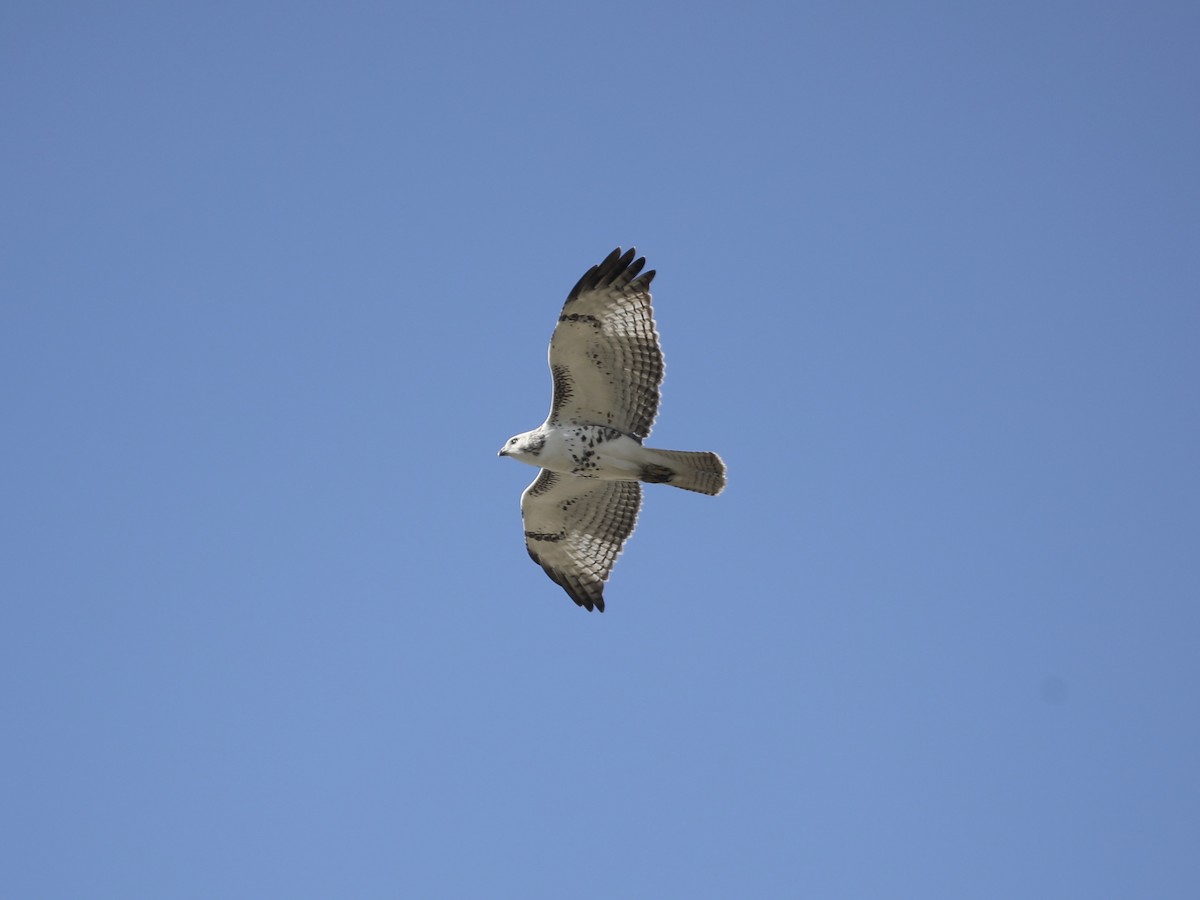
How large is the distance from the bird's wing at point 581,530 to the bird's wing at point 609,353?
1.15 m

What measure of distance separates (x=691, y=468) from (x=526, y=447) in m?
1.52

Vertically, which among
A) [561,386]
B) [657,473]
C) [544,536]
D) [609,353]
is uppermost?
[609,353]

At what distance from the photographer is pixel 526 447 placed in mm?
12773

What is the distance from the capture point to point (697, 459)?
12672 millimetres

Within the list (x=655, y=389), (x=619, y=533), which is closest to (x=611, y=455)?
(x=655, y=389)

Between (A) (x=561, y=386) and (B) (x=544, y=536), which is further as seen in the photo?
(B) (x=544, y=536)

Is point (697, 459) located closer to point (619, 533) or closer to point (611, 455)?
point (611, 455)

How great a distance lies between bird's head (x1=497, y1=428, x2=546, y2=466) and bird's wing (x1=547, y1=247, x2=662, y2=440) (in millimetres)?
249

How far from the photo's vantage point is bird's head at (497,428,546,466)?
12781 millimetres

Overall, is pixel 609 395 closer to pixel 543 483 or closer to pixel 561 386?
pixel 561 386

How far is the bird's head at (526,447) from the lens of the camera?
12.8 meters

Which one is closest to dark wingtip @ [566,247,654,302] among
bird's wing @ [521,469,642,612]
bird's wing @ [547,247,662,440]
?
bird's wing @ [547,247,662,440]

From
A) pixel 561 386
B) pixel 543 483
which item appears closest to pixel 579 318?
pixel 561 386

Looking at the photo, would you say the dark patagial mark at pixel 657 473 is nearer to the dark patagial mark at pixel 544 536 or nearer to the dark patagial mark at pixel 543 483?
the dark patagial mark at pixel 543 483
